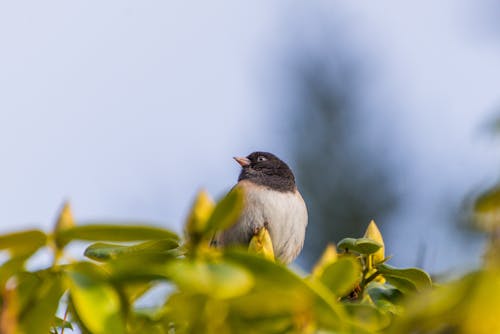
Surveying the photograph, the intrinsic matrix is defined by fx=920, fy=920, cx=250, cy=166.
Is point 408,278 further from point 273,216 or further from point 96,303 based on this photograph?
point 273,216

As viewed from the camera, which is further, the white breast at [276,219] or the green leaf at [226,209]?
the white breast at [276,219]

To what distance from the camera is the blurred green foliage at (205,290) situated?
0.49 meters

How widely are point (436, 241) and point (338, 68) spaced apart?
10684mm

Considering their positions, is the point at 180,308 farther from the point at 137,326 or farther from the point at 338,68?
the point at 338,68

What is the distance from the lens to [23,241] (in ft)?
2.03

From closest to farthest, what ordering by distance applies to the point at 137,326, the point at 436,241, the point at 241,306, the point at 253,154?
the point at 241,306 < the point at 137,326 < the point at 436,241 < the point at 253,154

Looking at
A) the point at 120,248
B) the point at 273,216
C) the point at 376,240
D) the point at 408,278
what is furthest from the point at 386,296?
the point at 273,216

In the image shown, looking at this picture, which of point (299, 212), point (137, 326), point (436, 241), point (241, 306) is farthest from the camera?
point (299, 212)

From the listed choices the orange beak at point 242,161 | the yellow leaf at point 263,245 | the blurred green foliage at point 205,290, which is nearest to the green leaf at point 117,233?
the blurred green foliage at point 205,290

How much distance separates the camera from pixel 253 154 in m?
4.18

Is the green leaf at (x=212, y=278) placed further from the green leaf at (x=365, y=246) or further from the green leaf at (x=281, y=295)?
the green leaf at (x=365, y=246)

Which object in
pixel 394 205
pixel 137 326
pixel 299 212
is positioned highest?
pixel 137 326

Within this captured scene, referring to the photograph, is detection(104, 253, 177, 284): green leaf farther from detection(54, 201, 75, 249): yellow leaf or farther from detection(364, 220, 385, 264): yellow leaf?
detection(364, 220, 385, 264): yellow leaf

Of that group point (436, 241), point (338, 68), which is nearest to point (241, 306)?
point (436, 241)
